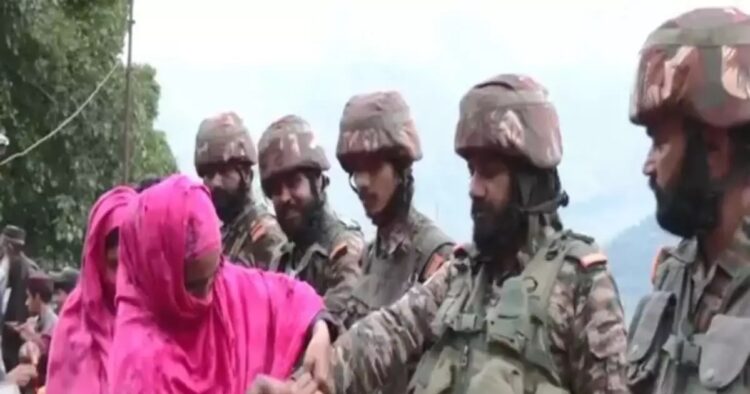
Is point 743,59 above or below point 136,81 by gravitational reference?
above

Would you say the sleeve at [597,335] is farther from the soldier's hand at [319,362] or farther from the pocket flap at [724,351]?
the pocket flap at [724,351]

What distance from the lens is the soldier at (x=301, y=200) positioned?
769cm

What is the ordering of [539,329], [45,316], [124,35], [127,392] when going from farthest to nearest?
1. [124,35]
2. [45,316]
3. [127,392]
4. [539,329]

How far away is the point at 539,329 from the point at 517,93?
0.69 m

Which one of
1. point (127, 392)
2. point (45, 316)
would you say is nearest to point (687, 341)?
point (127, 392)

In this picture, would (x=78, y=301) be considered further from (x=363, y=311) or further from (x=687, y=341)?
(x=687, y=341)

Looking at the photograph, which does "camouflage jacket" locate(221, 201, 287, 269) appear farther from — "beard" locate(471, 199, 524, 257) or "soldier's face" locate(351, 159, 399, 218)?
"beard" locate(471, 199, 524, 257)

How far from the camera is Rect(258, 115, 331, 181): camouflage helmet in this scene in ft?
25.7

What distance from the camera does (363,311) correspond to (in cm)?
676

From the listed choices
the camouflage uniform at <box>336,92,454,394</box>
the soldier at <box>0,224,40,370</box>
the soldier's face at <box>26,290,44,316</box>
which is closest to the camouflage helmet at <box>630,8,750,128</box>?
the camouflage uniform at <box>336,92,454,394</box>

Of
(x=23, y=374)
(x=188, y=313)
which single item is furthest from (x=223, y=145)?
(x=23, y=374)

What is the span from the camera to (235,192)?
8820 mm

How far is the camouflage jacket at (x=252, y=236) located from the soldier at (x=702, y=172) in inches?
189

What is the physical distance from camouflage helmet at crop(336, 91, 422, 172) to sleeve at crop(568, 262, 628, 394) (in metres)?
1.81
